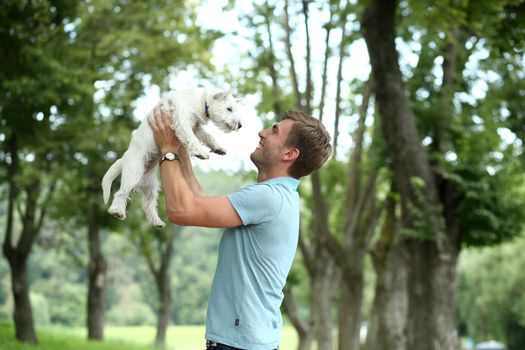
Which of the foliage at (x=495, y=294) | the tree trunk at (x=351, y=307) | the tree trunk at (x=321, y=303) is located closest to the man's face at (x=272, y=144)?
the tree trunk at (x=351, y=307)

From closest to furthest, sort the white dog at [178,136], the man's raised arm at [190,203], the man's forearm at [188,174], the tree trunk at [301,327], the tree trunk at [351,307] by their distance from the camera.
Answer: the man's raised arm at [190,203] → the man's forearm at [188,174] → the white dog at [178,136] → the tree trunk at [351,307] → the tree trunk at [301,327]

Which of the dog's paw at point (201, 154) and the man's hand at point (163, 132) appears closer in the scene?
the man's hand at point (163, 132)

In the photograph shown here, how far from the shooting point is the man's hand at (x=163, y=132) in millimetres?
3941

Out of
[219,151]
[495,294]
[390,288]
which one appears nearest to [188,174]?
[219,151]

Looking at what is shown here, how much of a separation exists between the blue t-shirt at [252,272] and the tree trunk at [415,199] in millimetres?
8331

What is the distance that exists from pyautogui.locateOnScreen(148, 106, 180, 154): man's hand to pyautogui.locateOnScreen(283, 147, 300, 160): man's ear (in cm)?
56

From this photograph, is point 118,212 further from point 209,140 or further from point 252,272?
point 252,272

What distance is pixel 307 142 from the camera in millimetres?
3900

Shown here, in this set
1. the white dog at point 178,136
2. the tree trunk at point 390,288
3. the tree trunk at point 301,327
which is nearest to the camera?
the white dog at point 178,136

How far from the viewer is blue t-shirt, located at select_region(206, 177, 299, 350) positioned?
143 inches

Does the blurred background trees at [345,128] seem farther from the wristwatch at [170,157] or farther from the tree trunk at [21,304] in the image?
the wristwatch at [170,157]

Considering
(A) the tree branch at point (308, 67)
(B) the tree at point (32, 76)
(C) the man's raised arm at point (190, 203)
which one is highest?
(A) the tree branch at point (308, 67)

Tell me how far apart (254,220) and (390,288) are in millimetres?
16382

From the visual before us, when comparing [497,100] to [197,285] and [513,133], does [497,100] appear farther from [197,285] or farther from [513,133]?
[197,285]
